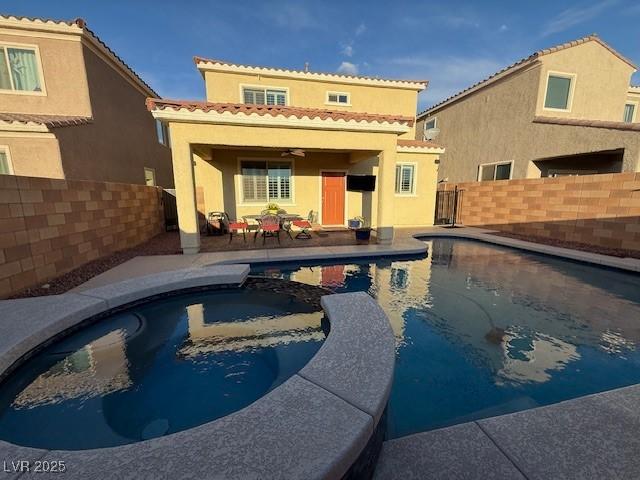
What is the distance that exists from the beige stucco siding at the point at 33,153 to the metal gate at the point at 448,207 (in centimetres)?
1635

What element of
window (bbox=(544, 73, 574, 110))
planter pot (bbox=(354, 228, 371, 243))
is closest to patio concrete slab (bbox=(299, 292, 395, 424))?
planter pot (bbox=(354, 228, 371, 243))

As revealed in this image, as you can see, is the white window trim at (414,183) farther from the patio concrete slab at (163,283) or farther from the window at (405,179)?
the patio concrete slab at (163,283)

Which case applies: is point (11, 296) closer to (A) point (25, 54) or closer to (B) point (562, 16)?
(A) point (25, 54)

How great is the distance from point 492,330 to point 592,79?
16.8 m

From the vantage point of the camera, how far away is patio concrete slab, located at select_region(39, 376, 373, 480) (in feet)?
4.93

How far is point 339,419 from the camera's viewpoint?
1849 millimetres

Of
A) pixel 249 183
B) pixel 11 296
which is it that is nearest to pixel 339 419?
pixel 11 296

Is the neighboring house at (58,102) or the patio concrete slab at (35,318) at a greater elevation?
the neighboring house at (58,102)

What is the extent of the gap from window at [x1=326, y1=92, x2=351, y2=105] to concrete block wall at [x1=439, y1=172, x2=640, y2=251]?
748cm

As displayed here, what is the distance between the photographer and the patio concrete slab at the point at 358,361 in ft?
6.90

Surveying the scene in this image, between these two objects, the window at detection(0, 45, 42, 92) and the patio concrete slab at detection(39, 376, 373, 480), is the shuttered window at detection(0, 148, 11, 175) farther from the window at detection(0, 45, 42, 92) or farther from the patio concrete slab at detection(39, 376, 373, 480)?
the patio concrete slab at detection(39, 376, 373, 480)

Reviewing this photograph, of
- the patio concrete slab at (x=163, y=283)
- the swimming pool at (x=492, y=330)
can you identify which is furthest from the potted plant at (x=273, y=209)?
the patio concrete slab at (x=163, y=283)

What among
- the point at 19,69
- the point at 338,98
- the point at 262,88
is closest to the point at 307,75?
the point at 338,98

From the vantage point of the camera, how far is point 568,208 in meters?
9.66
